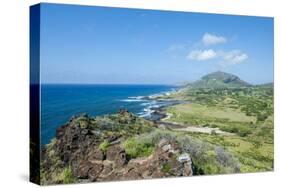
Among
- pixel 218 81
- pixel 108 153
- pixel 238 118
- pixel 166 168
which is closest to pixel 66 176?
pixel 108 153

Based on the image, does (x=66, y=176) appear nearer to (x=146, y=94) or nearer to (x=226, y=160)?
(x=146, y=94)

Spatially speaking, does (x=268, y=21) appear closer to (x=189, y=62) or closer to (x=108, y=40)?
(x=189, y=62)

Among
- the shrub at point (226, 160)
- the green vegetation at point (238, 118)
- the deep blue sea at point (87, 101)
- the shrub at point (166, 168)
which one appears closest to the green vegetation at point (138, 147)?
the shrub at point (166, 168)

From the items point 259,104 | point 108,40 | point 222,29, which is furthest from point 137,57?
point 259,104

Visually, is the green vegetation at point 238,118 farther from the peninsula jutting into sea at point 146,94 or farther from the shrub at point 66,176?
the shrub at point 66,176

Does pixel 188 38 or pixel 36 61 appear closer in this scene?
pixel 36 61
